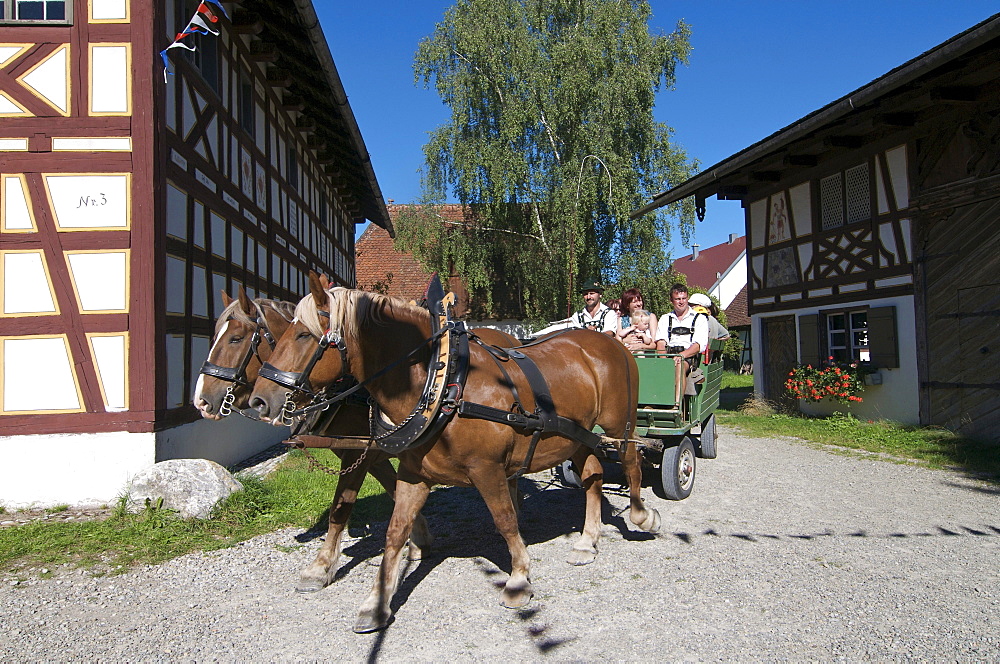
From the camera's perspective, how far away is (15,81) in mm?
5930

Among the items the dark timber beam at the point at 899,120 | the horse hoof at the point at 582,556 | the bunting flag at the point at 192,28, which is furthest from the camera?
the dark timber beam at the point at 899,120

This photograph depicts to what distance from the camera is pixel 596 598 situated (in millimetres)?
3621

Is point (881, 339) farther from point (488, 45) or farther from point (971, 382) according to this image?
point (488, 45)

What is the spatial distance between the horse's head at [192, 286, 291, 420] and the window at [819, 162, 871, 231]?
10.6m

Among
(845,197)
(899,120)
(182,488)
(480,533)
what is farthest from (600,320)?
(845,197)

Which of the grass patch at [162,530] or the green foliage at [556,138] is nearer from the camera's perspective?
the grass patch at [162,530]

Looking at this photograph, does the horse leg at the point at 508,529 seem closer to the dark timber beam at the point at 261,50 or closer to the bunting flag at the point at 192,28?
the bunting flag at the point at 192,28

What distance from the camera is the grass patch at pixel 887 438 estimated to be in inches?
304

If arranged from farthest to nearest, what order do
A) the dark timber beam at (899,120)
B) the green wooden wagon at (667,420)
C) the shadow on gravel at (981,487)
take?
1. the dark timber beam at (899,120)
2. the shadow on gravel at (981,487)
3. the green wooden wagon at (667,420)

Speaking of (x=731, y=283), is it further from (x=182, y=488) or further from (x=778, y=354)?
(x=182, y=488)

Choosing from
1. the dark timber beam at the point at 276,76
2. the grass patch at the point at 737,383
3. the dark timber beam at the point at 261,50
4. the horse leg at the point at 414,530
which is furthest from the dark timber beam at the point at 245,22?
the grass patch at the point at 737,383

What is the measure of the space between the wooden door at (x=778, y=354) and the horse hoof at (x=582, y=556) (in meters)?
9.86

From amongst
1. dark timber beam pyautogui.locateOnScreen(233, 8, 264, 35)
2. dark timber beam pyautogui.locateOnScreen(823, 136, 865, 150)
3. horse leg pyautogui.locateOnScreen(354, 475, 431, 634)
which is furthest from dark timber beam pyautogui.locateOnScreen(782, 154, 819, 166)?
horse leg pyautogui.locateOnScreen(354, 475, 431, 634)

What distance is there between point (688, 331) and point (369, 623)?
13.4 ft
